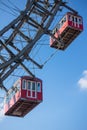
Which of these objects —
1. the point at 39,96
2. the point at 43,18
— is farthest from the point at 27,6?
the point at 39,96

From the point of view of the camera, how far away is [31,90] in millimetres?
48656

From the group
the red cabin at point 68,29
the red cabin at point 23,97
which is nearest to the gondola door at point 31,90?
the red cabin at point 23,97

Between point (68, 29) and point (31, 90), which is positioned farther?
point (68, 29)

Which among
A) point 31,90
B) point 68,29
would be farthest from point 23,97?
point 68,29

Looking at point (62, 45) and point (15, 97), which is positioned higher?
point (62, 45)

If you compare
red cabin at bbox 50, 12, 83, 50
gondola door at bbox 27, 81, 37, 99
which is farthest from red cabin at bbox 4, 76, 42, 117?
red cabin at bbox 50, 12, 83, 50

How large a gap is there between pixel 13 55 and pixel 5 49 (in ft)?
3.45

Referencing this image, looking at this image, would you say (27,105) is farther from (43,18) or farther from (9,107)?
(43,18)

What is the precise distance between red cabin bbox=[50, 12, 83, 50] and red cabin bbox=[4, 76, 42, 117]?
3762 mm

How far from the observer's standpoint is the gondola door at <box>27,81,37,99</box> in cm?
4788

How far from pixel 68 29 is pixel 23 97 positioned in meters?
6.60

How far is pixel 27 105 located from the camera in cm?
4784

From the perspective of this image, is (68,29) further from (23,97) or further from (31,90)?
(23,97)

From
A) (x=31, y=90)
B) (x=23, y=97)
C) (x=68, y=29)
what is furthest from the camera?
(x=68, y=29)
